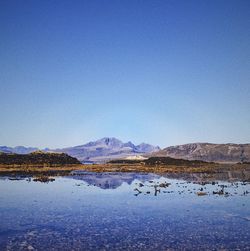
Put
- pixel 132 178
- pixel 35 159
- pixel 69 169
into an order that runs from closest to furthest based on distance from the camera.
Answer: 1. pixel 132 178
2. pixel 69 169
3. pixel 35 159

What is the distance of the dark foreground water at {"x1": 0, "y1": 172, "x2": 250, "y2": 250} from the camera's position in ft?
62.6

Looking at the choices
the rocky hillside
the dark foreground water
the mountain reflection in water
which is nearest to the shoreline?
the rocky hillside

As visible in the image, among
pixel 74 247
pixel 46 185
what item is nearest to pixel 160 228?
pixel 74 247

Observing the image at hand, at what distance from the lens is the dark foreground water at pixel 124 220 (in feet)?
62.6

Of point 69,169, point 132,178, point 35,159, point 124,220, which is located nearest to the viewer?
point 124,220

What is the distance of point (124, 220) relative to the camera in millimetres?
24922

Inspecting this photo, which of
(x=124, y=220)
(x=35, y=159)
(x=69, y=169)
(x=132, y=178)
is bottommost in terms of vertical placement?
(x=124, y=220)

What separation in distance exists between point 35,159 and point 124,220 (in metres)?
81.0

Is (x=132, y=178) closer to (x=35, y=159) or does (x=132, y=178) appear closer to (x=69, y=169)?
(x=69, y=169)

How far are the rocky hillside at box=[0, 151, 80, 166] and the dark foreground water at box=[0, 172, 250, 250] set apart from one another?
2315 inches

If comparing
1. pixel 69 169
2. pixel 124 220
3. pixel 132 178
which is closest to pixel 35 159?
pixel 69 169

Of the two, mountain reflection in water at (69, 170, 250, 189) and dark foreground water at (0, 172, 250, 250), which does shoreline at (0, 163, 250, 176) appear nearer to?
mountain reflection in water at (69, 170, 250, 189)

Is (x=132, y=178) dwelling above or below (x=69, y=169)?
below

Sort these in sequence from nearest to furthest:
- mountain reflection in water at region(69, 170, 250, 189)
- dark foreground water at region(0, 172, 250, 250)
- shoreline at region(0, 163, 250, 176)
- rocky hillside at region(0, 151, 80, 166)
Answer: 1. dark foreground water at region(0, 172, 250, 250)
2. mountain reflection in water at region(69, 170, 250, 189)
3. shoreline at region(0, 163, 250, 176)
4. rocky hillside at region(0, 151, 80, 166)
